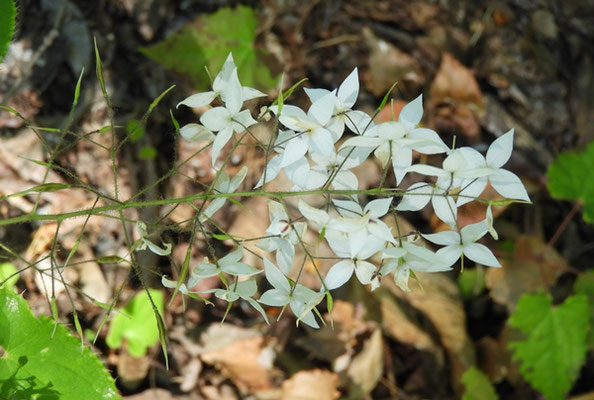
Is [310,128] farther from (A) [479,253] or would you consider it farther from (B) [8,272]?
(B) [8,272]

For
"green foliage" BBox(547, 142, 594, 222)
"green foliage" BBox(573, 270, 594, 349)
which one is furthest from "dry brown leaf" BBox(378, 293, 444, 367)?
"green foliage" BBox(547, 142, 594, 222)

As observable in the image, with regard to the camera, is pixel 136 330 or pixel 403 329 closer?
pixel 136 330

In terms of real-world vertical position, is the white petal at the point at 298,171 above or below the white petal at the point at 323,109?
below

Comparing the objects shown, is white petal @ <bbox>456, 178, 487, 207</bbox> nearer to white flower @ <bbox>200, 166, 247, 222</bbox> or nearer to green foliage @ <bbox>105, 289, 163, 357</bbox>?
white flower @ <bbox>200, 166, 247, 222</bbox>

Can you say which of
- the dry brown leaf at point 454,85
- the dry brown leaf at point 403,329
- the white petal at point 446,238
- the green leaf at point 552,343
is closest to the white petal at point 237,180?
the white petal at point 446,238

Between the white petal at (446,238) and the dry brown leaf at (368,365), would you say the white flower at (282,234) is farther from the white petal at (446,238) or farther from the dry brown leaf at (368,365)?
the dry brown leaf at (368,365)

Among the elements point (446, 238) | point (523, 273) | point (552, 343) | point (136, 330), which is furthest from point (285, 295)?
point (523, 273)
